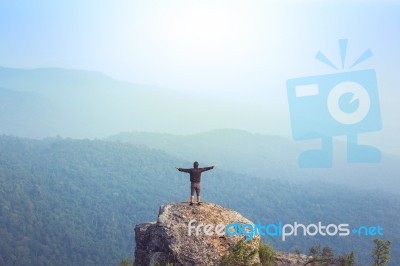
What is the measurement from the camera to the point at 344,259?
60.8 feet

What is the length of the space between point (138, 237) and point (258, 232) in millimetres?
5864

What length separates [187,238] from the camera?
57.9 feet

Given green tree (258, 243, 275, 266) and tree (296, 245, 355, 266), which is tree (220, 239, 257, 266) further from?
tree (296, 245, 355, 266)

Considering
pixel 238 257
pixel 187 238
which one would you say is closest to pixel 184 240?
pixel 187 238

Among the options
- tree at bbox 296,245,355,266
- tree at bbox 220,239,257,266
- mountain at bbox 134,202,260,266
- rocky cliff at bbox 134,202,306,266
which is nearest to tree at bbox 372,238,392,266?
tree at bbox 296,245,355,266

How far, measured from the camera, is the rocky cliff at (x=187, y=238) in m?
17.2

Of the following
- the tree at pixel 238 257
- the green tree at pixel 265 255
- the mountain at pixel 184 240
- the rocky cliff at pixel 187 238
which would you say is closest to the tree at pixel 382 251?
the rocky cliff at pixel 187 238

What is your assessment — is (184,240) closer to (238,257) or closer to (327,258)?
(238,257)

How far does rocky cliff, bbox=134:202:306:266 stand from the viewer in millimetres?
17172

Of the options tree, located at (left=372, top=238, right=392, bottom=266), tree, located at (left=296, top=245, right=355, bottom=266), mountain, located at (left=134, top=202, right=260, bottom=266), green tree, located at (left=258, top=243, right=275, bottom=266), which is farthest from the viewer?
tree, located at (left=372, top=238, right=392, bottom=266)

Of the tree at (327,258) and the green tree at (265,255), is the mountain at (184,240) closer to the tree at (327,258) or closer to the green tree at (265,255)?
the green tree at (265,255)

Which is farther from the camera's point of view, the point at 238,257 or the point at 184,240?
the point at 184,240

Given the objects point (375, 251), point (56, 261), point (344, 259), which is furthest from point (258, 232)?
point (56, 261)

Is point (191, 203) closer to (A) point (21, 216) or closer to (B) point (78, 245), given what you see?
(B) point (78, 245)
